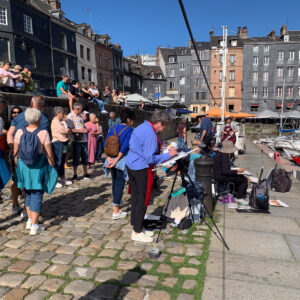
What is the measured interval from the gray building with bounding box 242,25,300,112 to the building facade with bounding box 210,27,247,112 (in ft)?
3.14

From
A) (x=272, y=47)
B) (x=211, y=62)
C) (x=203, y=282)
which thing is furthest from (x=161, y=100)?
(x=272, y=47)

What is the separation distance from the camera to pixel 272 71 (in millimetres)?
51281

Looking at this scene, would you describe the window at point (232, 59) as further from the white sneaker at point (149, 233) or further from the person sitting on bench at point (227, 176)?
the white sneaker at point (149, 233)

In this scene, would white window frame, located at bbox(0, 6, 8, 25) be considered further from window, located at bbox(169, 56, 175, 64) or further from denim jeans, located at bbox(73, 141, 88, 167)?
window, located at bbox(169, 56, 175, 64)

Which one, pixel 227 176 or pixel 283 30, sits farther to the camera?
pixel 283 30

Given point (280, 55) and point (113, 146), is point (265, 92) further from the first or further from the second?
point (113, 146)

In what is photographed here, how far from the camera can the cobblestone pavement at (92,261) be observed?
2.71 metres

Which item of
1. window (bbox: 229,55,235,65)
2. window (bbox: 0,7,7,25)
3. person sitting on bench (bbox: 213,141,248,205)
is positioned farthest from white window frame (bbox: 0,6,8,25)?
window (bbox: 229,55,235,65)

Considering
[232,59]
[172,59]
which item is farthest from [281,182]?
[172,59]

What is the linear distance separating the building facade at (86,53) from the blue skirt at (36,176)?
32.6 meters

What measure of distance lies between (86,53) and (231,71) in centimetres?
2926

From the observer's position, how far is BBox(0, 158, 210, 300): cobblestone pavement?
2715 mm

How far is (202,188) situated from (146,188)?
1.36m

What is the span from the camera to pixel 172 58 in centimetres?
5544
